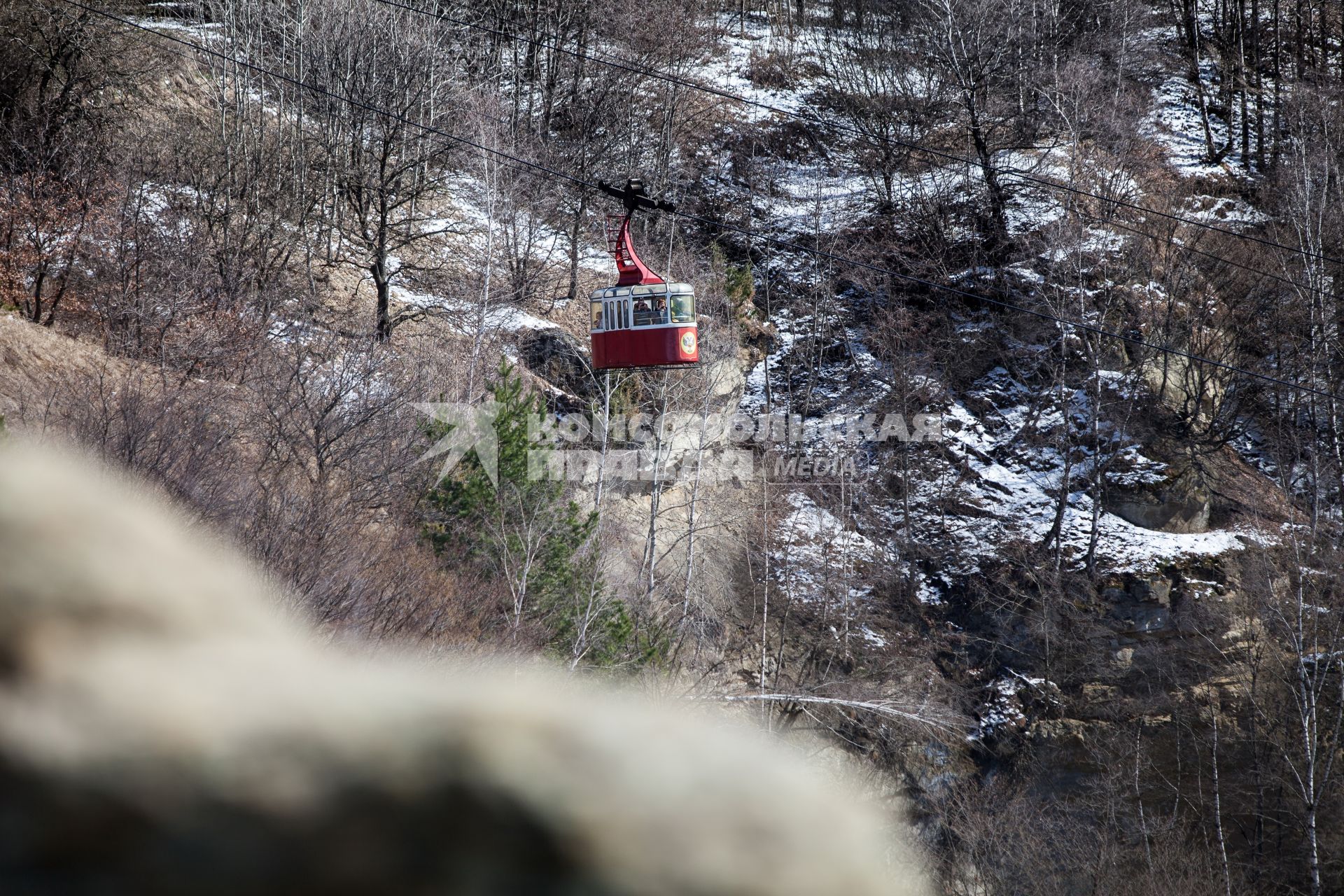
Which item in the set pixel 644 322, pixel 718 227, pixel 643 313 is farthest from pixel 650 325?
pixel 718 227

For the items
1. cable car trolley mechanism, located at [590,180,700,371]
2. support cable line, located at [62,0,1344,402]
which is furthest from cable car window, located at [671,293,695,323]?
support cable line, located at [62,0,1344,402]

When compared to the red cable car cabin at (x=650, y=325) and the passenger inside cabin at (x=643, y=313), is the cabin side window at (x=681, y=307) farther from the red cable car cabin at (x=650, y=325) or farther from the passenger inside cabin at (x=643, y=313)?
the passenger inside cabin at (x=643, y=313)

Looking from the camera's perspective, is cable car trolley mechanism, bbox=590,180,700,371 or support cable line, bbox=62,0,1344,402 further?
cable car trolley mechanism, bbox=590,180,700,371

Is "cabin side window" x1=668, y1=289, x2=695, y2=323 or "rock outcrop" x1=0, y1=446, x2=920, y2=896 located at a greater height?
"rock outcrop" x1=0, y1=446, x2=920, y2=896

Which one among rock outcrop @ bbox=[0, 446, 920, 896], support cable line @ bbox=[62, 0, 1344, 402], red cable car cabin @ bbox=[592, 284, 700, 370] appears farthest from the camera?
red cable car cabin @ bbox=[592, 284, 700, 370]

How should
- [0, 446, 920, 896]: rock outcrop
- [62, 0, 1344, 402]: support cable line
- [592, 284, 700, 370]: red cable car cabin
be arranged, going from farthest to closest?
[592, 284, 700, 370]: red cable car cabin
[62, 0, 1344, 402]: support cable line
[0, 446, 920, 896]: rock outcrop

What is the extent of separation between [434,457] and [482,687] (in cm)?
1723

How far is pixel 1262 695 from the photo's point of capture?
2055cm

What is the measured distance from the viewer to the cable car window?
15984 millimetres

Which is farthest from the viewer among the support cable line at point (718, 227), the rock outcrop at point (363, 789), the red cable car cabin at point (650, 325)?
the red cable car cabin at point (650, 325)

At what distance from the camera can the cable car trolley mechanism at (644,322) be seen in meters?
15.9

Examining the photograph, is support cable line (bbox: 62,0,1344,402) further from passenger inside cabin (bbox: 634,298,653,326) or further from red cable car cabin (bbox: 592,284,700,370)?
passenger inside cabin (bbox: 634,298,653,326)

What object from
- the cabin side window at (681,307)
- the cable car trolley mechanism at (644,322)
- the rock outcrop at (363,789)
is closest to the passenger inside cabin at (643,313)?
the cable car trolley mechanism at (644,322)

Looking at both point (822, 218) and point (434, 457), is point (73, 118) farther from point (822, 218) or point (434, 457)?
point (822, 218)
